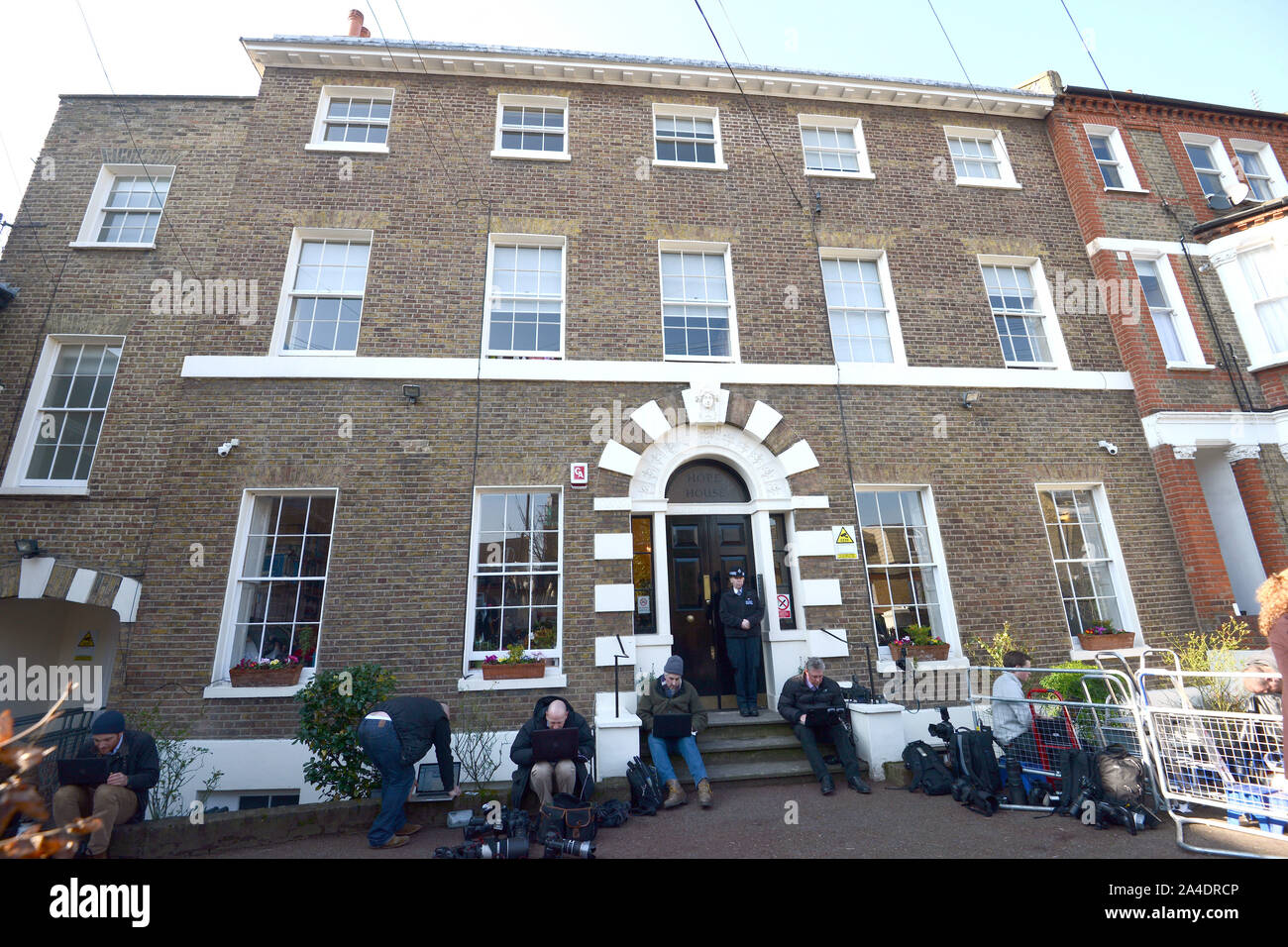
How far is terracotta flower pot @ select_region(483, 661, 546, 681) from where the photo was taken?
299 inches

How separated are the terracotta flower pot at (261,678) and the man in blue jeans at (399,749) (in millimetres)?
1976

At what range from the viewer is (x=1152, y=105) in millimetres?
11906

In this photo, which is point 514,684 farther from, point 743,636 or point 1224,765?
point 1224,765

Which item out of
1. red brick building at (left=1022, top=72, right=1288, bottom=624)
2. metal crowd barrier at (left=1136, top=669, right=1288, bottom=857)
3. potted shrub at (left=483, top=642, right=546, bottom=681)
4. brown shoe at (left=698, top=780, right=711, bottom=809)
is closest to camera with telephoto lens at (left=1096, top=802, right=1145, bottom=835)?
metal crowd barrier at (left=1136, top=669, right=1288, bottom=857)

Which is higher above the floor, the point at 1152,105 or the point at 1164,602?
the point at 1152,105

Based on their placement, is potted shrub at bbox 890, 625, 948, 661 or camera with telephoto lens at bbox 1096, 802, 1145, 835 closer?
camera with telephoto lens at bbox 1096, 802, 1145, 835

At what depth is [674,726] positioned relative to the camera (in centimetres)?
683

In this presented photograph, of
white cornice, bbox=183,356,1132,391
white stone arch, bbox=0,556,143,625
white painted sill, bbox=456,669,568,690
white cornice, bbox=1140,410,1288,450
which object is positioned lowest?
white painted sill, bbox=456,669,568,690

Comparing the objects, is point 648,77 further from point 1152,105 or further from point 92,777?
point 92,777

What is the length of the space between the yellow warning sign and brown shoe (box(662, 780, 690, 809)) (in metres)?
4.00

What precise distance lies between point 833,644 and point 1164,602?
5.49 metres

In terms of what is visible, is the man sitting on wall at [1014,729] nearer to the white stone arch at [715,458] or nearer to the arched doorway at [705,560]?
the arched doorway at [705,560]

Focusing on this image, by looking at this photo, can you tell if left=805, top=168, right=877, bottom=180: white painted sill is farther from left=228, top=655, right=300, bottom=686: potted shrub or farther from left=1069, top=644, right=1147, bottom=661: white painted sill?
left=228, top=655, right=300, bottom=686: potted shrub
